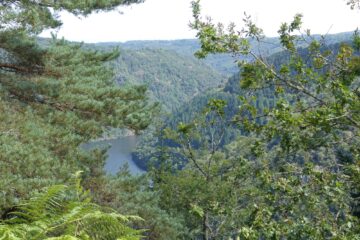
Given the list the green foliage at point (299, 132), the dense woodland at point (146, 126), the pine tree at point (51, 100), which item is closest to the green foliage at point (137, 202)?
the dense woodland at point (146, 126)

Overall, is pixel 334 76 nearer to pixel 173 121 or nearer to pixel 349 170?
pixel 349 170

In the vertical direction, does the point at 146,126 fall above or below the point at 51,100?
below

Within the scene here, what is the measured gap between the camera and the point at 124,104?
10.9 m

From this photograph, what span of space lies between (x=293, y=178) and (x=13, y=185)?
453cm

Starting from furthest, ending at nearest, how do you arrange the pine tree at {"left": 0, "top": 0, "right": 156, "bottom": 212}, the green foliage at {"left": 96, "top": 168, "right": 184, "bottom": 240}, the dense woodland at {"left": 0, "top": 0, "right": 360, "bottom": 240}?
the green foliage at {"left": 96, "top": 168, "right": 184, "bottom": 240}
the pine tree at {"left": 0, "top": 0, "right": 156, "bottom": 212}
the dense woodland at {"left": 0, "top": 0, "right": 360, "bottom": 240}

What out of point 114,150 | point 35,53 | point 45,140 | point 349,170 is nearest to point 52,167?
point 45,140

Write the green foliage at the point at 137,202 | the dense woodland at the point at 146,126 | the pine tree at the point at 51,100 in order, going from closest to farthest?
the dense woodland at the point at 146,126 < the pine tree at the point at 51,100 < the green foliage at the point at 137,202

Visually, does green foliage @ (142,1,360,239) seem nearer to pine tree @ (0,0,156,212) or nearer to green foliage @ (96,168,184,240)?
pine tree @ (0,0,156,212)

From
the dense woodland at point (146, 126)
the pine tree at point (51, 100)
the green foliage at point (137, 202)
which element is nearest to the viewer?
the dense woodland at point (146, 126)

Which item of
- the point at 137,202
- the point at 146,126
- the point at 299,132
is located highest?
the point at 299,132

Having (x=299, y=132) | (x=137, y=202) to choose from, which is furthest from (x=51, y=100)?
(x=299, y=132)

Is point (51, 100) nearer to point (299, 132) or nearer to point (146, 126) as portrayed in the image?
point (146, 126)

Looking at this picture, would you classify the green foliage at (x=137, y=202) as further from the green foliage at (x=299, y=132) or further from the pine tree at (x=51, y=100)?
the green foliage at (x=299, y=132)

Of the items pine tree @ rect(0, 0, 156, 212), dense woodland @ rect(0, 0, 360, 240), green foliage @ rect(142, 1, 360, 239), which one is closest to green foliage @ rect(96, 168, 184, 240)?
dense woodland @ rect(0, 0, 360, 240)
